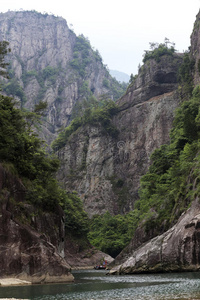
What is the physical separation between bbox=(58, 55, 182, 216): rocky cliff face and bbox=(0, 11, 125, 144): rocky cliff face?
37.8 m

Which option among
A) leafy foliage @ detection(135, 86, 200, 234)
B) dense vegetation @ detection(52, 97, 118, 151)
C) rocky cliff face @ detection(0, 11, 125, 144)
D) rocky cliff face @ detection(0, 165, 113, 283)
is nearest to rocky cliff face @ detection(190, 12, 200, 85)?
leafy foliage @ detection(135, 86, 200, 234)

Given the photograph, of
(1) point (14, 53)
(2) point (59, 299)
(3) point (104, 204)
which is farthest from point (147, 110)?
(1) point (14, 53)

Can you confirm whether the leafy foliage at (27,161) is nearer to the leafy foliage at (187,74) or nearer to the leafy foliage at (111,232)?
the leafy foliage at (111,232)

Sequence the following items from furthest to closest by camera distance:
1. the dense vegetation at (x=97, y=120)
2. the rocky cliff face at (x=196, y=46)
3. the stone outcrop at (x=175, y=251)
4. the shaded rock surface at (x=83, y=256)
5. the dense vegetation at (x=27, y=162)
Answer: the dense vegetation at (x=97, y=120) < the rocky cliff face at (x=196, y=46) < the shaded rock surface at (x=83, y=256) < the dense vegetation at (x=27, y=162) < the stone outcrop at (x=175, y=251)

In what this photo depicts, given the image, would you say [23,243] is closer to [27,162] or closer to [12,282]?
[12,282]

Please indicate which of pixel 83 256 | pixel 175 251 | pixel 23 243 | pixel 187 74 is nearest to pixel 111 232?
pixel 83 256

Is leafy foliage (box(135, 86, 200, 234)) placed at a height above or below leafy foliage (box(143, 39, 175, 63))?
below

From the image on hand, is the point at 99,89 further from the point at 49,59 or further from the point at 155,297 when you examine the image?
the point at 155,297

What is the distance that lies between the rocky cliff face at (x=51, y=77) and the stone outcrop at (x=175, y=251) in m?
114

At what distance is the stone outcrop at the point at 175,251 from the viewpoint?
35.2m

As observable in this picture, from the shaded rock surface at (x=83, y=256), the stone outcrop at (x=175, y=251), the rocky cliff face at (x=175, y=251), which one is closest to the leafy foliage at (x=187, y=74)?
the shaded rock surface at (x=83, y=256)

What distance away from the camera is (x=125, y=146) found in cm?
11269

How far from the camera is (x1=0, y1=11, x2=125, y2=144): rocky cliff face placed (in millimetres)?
163625

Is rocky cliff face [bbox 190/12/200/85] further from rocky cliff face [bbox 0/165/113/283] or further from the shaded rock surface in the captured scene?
rocky cliff face [bbox 0/165/113/283]
